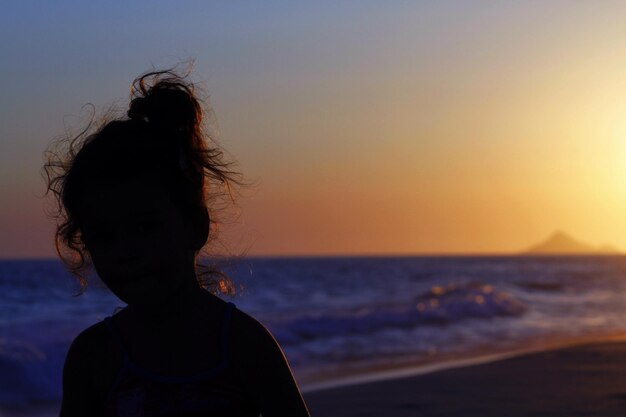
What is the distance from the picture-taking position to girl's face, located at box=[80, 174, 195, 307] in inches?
81.0

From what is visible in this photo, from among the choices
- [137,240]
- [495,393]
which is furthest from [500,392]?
[137,240]

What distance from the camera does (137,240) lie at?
2.06m

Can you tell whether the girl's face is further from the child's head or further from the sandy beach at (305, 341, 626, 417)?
the sandy beach at (305, 341, 626, 417)

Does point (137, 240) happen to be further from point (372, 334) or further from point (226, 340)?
point (372, 334)

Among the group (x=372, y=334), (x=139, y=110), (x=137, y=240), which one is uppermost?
(x=139, y=110)

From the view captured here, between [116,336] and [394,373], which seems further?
[394,373]

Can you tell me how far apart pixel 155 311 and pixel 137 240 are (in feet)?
0.63

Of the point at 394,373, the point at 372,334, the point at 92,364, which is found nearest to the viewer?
the point at 92,364

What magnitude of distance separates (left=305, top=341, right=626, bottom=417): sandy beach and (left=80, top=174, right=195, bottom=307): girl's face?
4010 mm

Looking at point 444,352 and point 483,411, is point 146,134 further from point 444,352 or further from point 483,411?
point 444,352

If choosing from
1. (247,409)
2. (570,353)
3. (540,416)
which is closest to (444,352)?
(570,353)

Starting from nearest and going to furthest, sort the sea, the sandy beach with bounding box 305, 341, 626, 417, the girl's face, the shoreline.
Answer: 1. the girl's face
2. the sandy beach with bounding box 305, 341, 626, 417
3. the shoreline
4. the sea

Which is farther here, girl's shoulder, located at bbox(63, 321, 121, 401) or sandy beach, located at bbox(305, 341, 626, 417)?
sandy beach, located at bbox(305, 341, 626, 417)

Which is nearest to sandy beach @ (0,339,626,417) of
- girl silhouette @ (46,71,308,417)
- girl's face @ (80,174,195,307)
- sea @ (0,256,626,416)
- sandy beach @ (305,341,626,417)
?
sandy beach @ (305,341,626,417)
